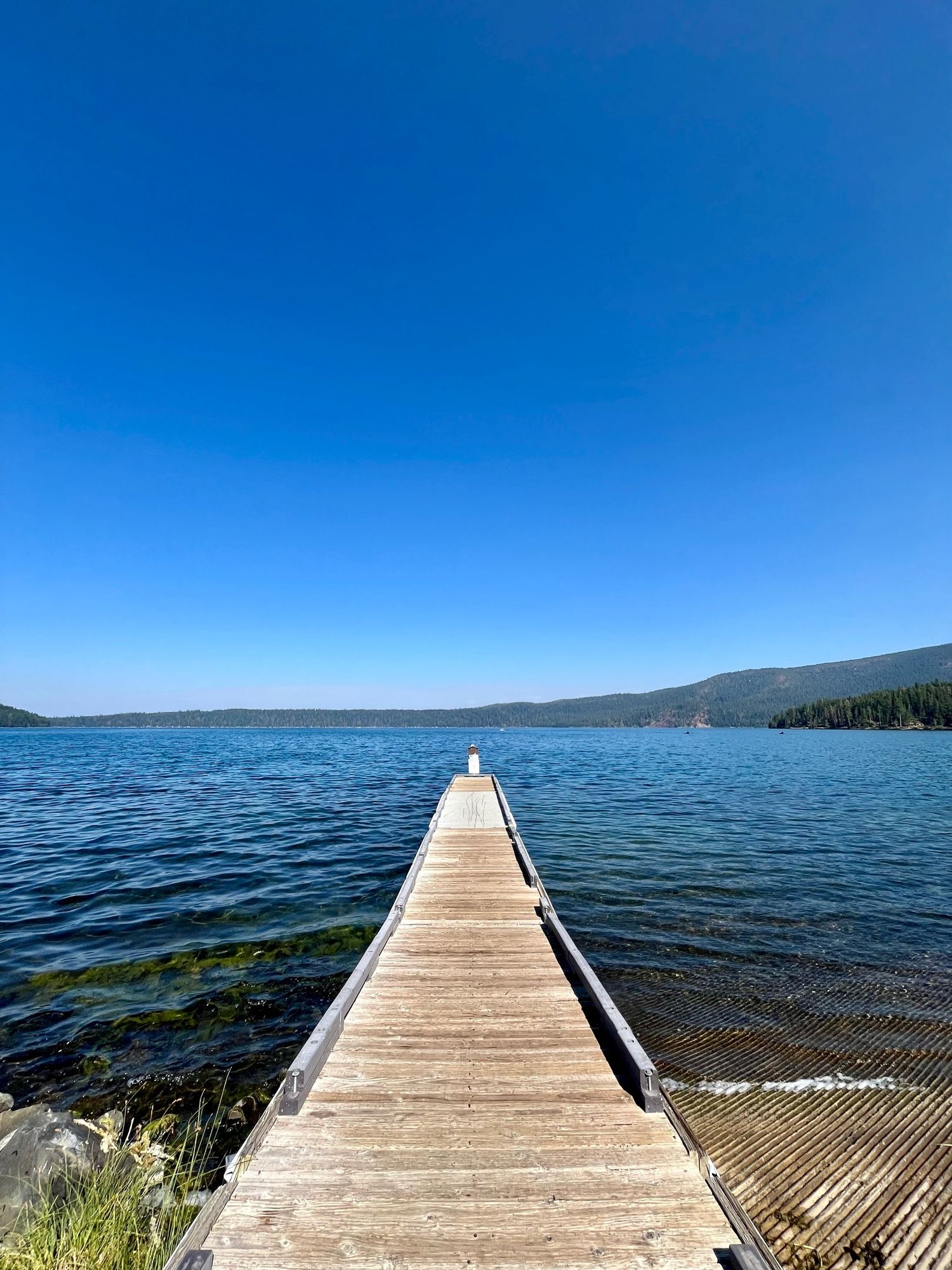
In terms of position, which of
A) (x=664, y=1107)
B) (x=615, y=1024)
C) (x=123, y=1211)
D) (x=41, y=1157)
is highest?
(x=615, y=1024)

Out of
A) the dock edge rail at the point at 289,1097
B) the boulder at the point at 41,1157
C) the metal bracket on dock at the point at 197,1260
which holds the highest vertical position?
the metal bracket on dock at the point at 197,1260

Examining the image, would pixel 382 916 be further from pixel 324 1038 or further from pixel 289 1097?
pixel 289 1097

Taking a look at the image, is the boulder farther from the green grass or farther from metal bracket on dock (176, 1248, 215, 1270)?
metal bracket on dock (176, 1248, 215, 1270)

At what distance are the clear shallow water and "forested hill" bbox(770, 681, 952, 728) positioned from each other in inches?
4625

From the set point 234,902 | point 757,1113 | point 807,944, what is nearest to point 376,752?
point 234,902

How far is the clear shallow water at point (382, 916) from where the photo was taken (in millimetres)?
7074

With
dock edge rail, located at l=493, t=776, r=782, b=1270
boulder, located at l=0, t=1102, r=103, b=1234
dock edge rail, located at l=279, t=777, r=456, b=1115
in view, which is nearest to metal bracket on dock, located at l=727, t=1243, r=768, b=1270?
dock edge rail, located at l=493, t=776, r=782, b=1270

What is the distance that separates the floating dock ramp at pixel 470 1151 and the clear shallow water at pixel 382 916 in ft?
7.24

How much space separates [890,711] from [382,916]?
14974 centimetres

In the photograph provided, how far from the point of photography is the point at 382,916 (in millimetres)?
11602

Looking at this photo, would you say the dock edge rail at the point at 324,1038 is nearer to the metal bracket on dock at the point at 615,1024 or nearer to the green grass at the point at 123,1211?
the green grass at the point at 123,1211

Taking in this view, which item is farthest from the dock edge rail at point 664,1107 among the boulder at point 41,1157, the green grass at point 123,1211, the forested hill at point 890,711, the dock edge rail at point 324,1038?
the forested hill at point 890,711

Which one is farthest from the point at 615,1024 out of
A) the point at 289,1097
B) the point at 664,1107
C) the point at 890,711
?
the point at 890,711

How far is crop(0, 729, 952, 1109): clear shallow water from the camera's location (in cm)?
707
